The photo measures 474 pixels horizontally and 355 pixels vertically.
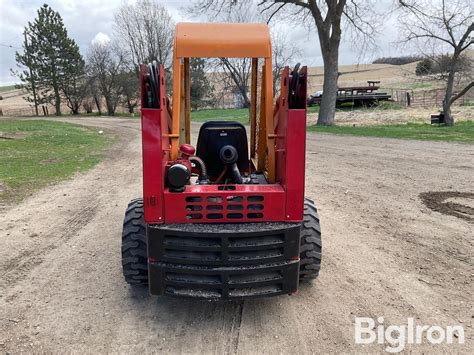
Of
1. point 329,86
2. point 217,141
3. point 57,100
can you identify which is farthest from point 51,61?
point 217,141

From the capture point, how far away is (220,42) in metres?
3.90

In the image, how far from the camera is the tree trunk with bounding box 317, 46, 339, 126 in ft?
73.4

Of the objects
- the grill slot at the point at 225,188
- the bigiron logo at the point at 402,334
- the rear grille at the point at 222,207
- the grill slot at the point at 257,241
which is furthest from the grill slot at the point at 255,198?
the bigiron logo at the point at 402,334

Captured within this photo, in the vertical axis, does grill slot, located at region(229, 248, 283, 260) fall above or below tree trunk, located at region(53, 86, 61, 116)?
below

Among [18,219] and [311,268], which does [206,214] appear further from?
[18,219]

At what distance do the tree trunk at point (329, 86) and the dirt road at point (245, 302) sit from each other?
624 inches

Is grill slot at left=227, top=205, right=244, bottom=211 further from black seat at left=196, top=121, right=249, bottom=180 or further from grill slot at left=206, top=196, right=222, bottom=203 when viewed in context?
black seat at left=196, top=121, right=249, bottom=180

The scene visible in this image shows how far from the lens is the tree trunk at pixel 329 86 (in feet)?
73.4

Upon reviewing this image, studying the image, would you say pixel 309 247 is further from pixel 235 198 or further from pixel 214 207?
pixel 214 207

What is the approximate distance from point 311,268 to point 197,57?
7.40ft

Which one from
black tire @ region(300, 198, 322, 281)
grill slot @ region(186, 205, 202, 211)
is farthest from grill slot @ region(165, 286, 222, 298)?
black tire @ region(300, 198, 322, 281)

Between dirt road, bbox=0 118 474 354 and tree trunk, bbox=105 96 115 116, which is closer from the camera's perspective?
dirt road, bbox=0 118 474 354

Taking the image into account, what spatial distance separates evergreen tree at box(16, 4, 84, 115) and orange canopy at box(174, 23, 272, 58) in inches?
1861

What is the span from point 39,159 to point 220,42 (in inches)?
382
